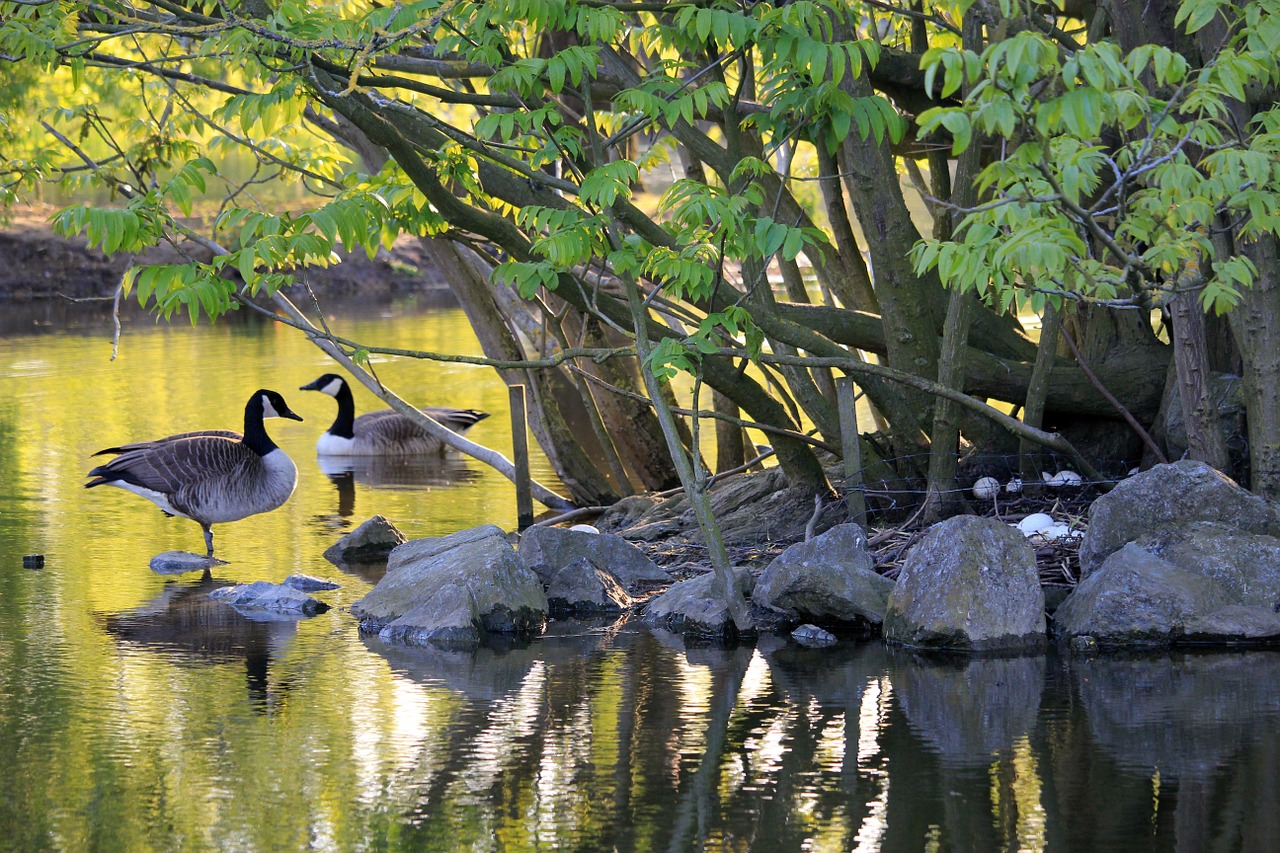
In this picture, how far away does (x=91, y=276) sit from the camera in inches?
1491

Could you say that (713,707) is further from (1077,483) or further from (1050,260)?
(1077,483)

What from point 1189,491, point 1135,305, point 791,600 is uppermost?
point 1135,305

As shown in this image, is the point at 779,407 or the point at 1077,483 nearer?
the point at 1077,483

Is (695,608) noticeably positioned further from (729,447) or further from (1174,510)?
(729,447)

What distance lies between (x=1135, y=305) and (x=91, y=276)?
35318 mm

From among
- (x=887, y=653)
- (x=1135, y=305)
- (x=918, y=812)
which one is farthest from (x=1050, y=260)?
(x=887, y=653)

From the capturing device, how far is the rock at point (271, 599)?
916 cm

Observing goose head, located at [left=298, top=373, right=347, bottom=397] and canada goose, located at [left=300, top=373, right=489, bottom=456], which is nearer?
canada goose, located at [left=300, top=373, right=489, bottom=456]

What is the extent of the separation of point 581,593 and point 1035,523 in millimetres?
2891

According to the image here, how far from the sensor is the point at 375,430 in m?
17.0

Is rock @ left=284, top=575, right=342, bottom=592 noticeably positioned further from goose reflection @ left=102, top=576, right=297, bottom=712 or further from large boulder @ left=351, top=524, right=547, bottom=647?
large boulder @ left=351, top=524, right=547, bottom=647

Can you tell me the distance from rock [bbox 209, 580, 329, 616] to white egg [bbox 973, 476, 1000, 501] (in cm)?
438

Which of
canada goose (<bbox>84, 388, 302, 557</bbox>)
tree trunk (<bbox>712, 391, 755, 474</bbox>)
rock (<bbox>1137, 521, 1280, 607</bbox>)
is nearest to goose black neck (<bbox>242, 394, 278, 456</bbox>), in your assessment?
canada goose (<bbox>84, 388, 302, 557</bbox>)

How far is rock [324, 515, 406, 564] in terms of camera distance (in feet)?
35.5
